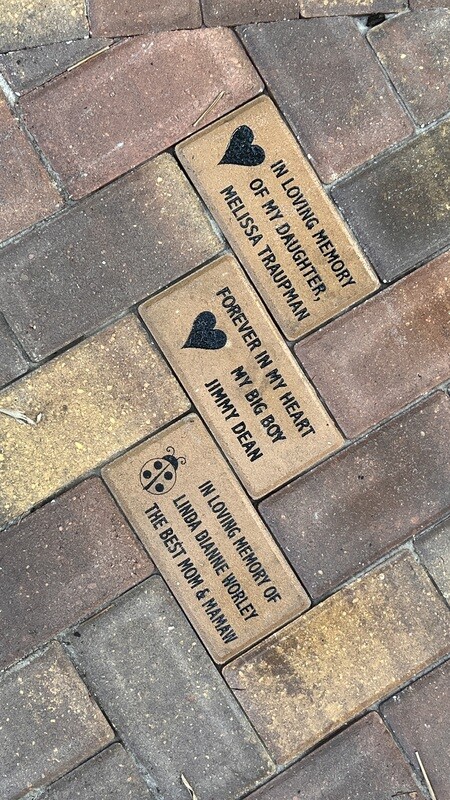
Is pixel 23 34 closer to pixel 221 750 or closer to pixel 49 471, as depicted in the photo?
pixel 49 471

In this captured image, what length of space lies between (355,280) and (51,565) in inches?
54.1

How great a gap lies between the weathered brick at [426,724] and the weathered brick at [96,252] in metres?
1.63

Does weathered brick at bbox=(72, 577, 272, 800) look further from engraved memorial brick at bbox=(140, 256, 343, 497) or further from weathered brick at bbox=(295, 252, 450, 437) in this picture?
weathered brick at bbox=(295, 252, 450, 437)

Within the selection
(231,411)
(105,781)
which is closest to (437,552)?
(231,411)

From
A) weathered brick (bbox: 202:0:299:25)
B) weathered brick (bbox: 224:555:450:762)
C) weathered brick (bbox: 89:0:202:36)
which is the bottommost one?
weathered brick (bbox: 224:555:450:762)

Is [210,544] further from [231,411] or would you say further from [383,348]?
[383,348]

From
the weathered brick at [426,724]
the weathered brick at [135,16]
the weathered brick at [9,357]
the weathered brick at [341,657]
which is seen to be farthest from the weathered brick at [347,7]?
the weathered brick at [426,724]

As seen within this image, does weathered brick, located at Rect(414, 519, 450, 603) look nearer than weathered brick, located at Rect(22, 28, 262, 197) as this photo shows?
No

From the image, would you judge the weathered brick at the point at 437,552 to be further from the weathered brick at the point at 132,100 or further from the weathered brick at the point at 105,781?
the weathered brick at the point at 132,100

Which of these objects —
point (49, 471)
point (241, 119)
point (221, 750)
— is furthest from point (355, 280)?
point (221, 750)

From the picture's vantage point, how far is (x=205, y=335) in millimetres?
2033

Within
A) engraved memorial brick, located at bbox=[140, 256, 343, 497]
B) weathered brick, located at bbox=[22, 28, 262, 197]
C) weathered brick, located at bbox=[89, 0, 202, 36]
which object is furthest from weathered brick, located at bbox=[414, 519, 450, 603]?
weathered brick, located at bbox=[89, 0, 202, 36]

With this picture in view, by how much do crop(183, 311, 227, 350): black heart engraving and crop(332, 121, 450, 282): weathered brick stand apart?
0.56 m

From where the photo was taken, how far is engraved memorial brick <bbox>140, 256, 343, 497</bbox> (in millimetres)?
2027
